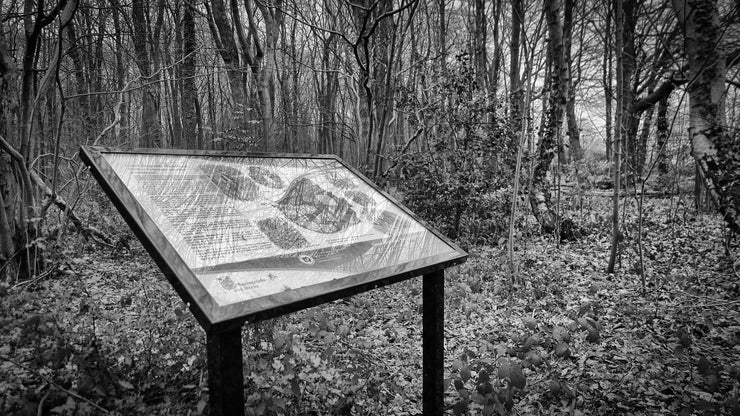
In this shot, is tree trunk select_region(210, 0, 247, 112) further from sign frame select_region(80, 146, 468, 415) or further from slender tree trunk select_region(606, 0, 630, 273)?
sign frame select_region(80, 146, 468, 415)

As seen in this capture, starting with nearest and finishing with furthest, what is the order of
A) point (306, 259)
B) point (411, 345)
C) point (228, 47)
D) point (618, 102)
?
1. point (306, 259)
2. point (411, 345)
3. point (618, 102)
4. point (228, 47)

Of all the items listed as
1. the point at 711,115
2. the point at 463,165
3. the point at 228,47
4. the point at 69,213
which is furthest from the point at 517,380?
the point at 228,47

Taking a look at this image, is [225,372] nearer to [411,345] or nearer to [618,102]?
[411,345]

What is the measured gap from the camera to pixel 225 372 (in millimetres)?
1321

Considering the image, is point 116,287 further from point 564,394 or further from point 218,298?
point 564,394

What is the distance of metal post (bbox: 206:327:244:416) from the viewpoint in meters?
1.31

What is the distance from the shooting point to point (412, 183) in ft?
20.2

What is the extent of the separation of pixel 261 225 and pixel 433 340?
3.63 ft

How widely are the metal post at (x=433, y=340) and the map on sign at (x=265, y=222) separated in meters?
0.21

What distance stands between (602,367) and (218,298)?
2.66m

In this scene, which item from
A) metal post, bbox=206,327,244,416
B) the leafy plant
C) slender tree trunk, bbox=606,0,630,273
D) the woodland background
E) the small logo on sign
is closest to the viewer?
metal post, bbox=206,327,244,416

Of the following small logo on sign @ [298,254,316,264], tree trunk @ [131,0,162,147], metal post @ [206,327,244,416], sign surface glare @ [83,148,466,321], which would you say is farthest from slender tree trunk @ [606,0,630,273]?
tree trunk @ [131,0,162,147]

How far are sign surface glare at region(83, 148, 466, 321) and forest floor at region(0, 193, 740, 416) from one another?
783 millimetres

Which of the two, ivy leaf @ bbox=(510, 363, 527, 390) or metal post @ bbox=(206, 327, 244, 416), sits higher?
metal post @ bbox=(206, 327, 244, 416)
